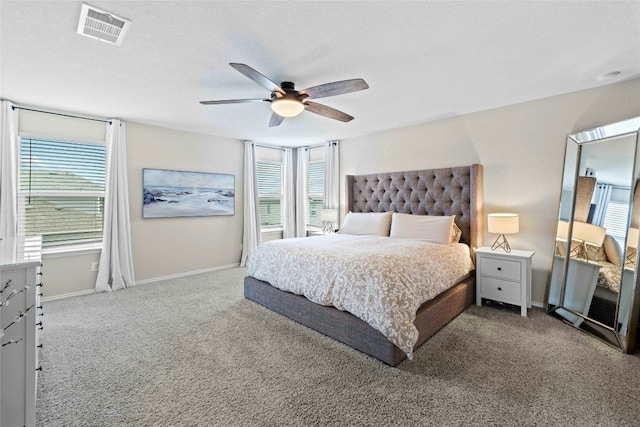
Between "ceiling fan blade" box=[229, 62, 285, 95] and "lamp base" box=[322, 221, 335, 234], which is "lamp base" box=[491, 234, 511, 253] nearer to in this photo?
"lamp base" box=[322, 221, 335, 234]

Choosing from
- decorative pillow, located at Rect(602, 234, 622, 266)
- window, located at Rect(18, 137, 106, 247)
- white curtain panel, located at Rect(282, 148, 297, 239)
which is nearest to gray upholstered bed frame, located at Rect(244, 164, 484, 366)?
decorative pillow, located at Rect(602, 234, 622, 266)

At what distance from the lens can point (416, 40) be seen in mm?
2158

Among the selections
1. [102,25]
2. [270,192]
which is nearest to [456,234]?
[270,192]

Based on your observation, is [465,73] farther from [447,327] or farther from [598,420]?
[598,420]

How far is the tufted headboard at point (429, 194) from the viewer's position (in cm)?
374

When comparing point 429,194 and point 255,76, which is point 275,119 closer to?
point 255,76

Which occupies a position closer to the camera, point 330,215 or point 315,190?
point 330,215

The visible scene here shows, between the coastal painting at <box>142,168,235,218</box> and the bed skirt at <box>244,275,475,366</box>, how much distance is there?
2222 mm

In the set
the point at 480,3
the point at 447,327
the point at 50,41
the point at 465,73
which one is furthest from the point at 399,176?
the point at 50,41

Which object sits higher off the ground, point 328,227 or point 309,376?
point 328,227

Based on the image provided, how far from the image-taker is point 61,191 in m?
3.84

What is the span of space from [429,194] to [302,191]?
2.95 metres

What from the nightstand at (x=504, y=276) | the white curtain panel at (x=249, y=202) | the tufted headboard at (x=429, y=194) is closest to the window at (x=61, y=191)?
the white curtain panel at (x=249, y=202)

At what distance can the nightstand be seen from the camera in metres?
3.12
